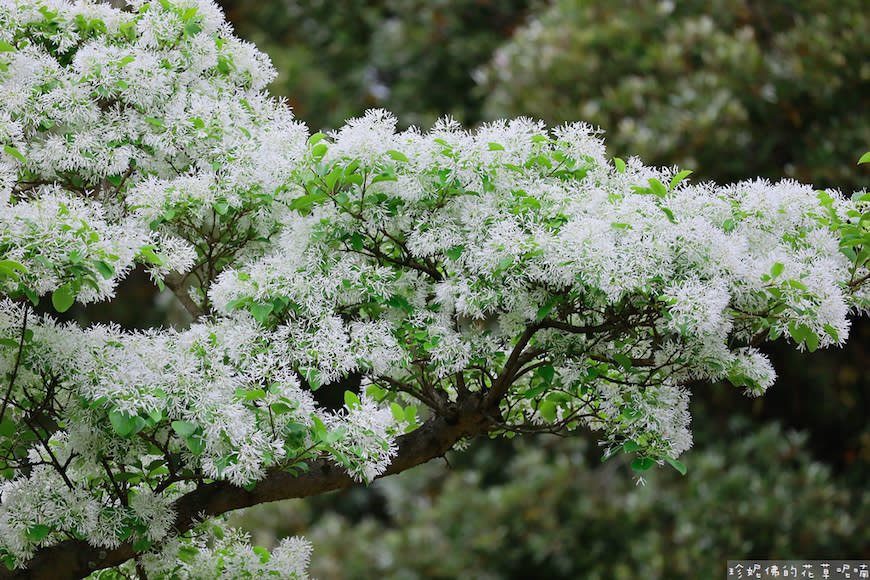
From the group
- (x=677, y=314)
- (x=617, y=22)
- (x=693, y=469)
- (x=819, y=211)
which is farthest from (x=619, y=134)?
(x=677, y=314)

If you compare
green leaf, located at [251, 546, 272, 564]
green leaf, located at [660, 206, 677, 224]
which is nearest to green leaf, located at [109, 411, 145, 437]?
green leaf, located at [251, 546, 272, 564]

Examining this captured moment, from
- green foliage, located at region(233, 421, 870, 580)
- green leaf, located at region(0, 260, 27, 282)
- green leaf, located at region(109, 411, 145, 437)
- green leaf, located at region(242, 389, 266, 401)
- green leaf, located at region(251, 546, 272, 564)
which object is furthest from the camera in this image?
green foliage, located at region(233, 421, 870, 580)

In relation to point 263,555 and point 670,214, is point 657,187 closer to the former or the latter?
point 670,214

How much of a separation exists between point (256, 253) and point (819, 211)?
1.80 m

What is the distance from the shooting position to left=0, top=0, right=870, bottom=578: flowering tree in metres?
2.70

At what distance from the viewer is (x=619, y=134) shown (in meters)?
7.50

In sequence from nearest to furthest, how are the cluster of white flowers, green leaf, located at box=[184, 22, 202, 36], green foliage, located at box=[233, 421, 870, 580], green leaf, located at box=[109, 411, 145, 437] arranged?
green leaf, located at box=[109, 411, 145, 437]
green leaf, located at box=[184, 22, 202, 36]
the cluster of white flowers
green foliage, located at box=[233, 421, 870, 580]

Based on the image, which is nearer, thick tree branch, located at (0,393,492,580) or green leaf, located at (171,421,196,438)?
green leaf, located at (171,421,196,438)

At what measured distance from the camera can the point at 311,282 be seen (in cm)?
293

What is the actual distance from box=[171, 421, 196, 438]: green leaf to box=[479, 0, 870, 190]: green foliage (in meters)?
5.30

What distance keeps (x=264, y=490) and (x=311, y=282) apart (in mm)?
769

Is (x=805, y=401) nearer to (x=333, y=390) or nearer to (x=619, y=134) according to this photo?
(x=619, y=134)

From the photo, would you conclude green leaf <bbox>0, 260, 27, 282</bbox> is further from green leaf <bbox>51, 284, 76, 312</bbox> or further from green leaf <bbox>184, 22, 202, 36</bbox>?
green leaf <bbox>184, 22, 202, 36</bbox>

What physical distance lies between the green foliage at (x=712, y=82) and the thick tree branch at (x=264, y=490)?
14.0 feet
